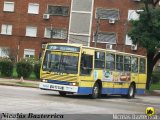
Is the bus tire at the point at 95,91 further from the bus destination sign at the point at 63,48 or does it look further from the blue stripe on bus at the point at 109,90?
the bus destination sign at the point at 63,48

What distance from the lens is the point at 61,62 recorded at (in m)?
26.3

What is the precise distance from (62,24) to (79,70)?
4391 centimetres

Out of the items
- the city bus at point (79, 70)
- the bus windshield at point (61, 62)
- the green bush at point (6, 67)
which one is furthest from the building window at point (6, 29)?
the bus windshield at point (61, 62)

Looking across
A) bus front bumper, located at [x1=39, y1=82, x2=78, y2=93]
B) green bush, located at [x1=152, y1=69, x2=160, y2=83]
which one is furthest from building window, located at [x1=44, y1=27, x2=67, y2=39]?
bus front bumper, located at [x1=39, y1=82, x2=78, y2=93]

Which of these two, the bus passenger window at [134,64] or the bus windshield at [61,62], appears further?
the bus passenger window at [134,64]

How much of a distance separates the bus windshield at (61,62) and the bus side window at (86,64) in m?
0.38

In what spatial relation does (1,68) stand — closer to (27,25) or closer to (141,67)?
(141,67)

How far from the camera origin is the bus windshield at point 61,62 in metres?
26.0

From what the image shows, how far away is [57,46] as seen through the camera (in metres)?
26.9

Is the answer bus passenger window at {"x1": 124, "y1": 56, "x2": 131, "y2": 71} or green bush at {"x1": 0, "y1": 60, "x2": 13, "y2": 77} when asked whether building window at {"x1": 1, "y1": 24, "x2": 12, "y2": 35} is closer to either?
green bush at {"x1": 0, "y1": 60, "x2": 13, "y2": 77}

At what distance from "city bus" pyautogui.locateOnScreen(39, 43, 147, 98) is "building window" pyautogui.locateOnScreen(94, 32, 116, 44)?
38.5m

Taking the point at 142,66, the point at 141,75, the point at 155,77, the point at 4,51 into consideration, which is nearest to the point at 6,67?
the point at 142,66

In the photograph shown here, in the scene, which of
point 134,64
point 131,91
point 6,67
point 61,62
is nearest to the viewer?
point 61,62

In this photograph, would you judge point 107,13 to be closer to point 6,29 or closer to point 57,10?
point 57,10
